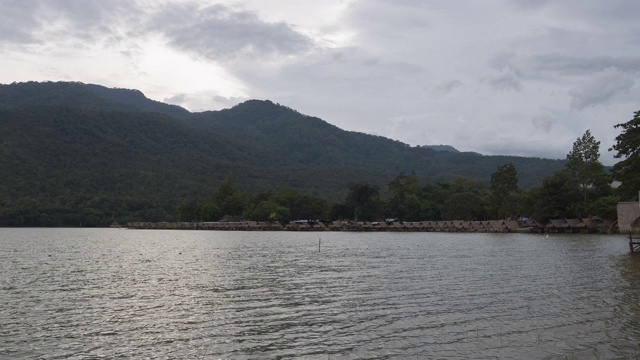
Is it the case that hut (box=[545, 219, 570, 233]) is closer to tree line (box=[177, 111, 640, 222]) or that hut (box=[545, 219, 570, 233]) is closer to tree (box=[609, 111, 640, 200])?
tree line (box=[177, 111, 640, 222])

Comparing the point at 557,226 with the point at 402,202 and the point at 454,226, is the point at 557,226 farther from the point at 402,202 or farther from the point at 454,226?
the point at 402,202

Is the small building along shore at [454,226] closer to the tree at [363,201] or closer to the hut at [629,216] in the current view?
the tree at [363,201]

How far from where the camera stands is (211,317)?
23.3 metres

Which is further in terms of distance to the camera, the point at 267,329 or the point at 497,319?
the point at 497,319

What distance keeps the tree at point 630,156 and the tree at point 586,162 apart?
61.6m

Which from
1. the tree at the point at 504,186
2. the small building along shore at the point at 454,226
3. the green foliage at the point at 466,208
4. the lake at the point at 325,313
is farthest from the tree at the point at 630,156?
the green foliage at the point at 466,208

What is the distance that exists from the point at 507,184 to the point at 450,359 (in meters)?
123

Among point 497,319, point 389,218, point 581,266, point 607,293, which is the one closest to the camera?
point 497,319

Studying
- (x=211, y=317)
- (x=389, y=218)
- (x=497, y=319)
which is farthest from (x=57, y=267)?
(x=389, y=218)

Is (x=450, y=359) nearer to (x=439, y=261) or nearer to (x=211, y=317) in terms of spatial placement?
(x=211, y=317)

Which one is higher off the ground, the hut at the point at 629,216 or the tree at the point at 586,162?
the tree at the point at 586,162

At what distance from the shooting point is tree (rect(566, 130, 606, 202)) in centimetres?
11799

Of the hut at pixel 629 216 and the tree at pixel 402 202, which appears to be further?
the tree at pixel 402 202

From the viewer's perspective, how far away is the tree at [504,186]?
131 meters
